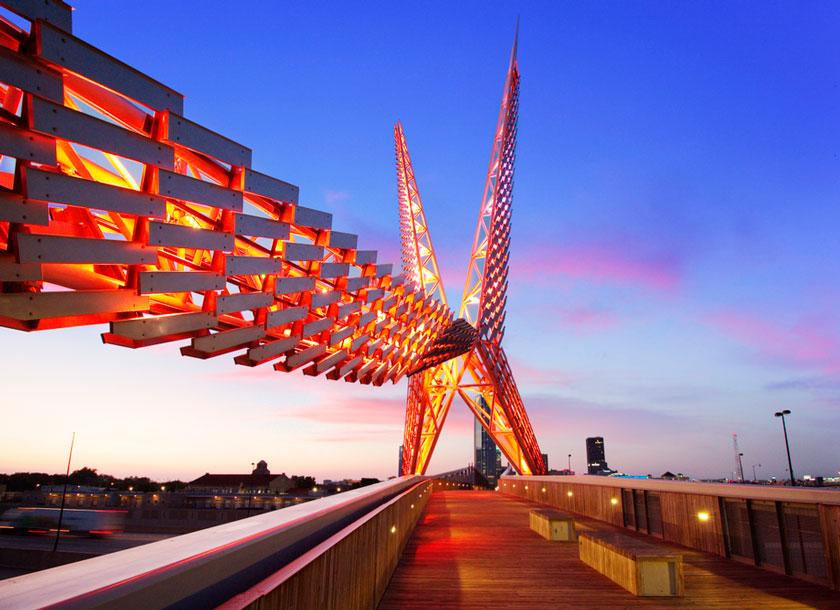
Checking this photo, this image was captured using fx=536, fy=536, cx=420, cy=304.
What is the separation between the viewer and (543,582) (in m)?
6.80

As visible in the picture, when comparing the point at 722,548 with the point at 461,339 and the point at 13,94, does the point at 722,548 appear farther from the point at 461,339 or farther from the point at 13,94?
the point at 461,339

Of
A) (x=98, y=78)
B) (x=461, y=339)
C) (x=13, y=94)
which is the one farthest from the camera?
(x=461, y=339)

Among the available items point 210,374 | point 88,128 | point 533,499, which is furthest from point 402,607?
point 210,374

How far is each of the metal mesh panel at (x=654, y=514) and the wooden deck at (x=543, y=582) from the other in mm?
505

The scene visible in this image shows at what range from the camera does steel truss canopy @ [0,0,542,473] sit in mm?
3752

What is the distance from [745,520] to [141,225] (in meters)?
8.75

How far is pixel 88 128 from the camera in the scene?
3971 mm

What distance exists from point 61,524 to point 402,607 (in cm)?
1023

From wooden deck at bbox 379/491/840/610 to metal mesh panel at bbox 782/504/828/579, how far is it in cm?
22

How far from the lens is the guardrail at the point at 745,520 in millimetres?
6344

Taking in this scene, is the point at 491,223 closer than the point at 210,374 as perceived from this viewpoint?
Yes

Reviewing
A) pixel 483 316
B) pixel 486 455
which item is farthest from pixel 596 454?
pixel 483 316

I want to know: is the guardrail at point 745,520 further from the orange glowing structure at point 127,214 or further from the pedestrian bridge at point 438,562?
the orange glowing structure at point 127,214

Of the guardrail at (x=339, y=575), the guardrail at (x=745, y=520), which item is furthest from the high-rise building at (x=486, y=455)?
the guardrail at (x=339, y=575)
